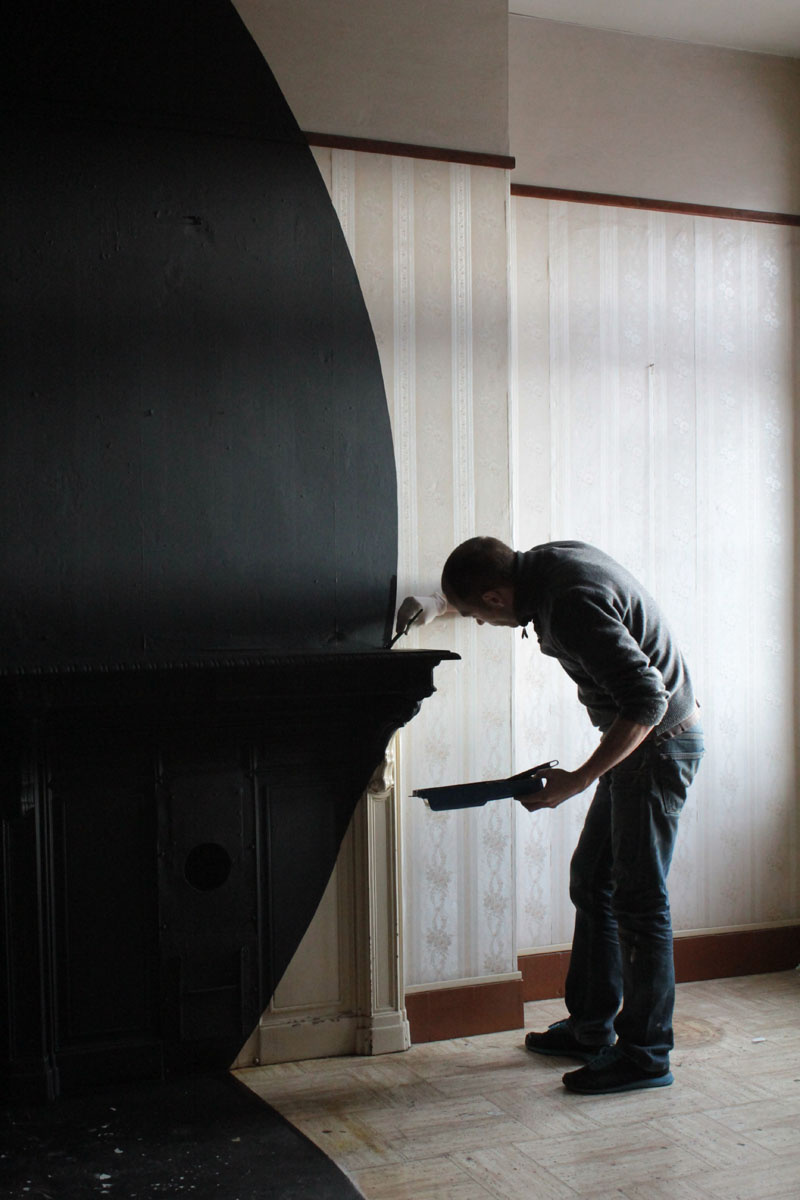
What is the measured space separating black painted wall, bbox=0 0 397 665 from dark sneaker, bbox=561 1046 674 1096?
114cm

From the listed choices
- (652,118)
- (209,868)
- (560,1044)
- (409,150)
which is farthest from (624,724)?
(652,118)

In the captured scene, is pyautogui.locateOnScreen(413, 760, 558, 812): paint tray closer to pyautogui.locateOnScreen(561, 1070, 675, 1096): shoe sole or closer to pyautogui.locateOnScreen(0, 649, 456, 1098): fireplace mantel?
pyautogui.locateOnScreen(0, 649, 456, 1098): fireplace mantel

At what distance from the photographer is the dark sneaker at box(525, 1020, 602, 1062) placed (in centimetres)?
280

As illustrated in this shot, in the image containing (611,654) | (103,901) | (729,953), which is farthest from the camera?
(729,953)

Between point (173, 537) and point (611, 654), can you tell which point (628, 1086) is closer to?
point (611, 654)

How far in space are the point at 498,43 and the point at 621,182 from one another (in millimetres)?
627

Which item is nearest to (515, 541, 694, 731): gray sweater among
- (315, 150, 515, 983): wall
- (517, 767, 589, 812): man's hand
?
(517, 767, 589, 812): man's hand

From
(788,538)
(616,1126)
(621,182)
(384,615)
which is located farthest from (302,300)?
(616,1126)

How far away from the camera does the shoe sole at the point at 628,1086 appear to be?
258cm

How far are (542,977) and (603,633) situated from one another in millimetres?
1357

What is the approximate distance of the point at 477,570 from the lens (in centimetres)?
251

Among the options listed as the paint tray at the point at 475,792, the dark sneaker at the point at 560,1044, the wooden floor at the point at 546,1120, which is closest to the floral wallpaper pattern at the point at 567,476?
the dark sneaker at the point at 560,1044

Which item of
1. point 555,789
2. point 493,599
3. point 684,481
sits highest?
point 684,481

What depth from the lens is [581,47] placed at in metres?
3.41
